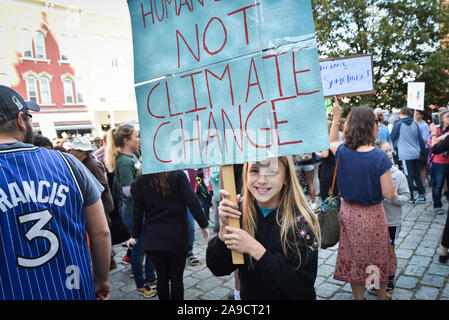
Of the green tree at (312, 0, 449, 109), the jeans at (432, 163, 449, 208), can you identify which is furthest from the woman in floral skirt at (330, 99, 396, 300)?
the green tree at (312, 0, 449, 109)

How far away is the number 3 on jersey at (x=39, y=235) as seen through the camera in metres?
1.63

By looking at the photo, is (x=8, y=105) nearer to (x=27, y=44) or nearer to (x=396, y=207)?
(x=396, y=207)

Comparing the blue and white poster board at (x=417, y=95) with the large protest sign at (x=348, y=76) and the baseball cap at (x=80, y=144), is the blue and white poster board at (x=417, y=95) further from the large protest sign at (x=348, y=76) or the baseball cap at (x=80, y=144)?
the baseball cap at (x=80, y=144)

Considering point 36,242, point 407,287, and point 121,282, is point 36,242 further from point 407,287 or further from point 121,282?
point 407,287

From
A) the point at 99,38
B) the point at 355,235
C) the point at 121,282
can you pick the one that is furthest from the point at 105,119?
the point at 355,235

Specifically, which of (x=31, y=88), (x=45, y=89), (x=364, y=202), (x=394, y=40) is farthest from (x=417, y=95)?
(x=45, y=89)

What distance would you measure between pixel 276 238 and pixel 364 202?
154 centimetres

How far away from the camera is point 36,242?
1656 millimetres

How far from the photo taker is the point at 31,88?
25016 mm

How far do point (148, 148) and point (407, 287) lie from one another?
11.3ft

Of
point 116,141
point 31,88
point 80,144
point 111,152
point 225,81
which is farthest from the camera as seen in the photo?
point 31,88

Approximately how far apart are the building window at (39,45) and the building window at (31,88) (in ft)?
7.00

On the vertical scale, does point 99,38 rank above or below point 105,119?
above
